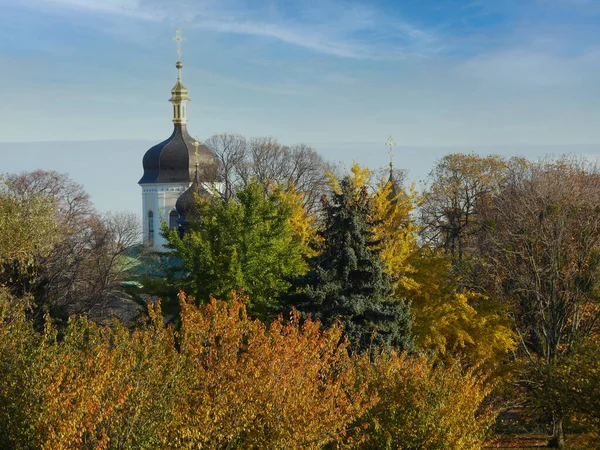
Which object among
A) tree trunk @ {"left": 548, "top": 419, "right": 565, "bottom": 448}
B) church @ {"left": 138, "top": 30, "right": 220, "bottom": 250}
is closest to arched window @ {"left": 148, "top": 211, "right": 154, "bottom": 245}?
church @ {"left": 138, "top": 30, "right": 220, "bottom": 250}

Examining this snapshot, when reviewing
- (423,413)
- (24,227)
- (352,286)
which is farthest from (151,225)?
(423,413)

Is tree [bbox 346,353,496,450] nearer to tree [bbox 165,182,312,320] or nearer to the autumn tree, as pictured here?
the autumn tree

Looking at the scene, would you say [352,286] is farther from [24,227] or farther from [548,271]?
[24,227]

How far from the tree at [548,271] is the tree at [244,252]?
7.19m

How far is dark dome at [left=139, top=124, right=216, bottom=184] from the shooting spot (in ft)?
255

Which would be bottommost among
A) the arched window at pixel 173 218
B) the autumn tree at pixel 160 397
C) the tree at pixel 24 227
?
the arched window at pixel 173 218

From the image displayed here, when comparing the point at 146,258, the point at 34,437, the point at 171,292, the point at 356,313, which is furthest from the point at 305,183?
the point at 34,437

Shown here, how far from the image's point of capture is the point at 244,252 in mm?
30266

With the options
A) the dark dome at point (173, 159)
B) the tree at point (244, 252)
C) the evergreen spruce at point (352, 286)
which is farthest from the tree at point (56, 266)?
the dark dome at point (173, 159)

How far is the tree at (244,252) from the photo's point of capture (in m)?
29.5

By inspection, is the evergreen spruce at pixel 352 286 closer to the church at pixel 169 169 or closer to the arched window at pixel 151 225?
the church at pixel 169 169

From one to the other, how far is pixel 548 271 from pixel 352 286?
28.4 ft

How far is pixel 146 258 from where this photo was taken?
60.9 metres

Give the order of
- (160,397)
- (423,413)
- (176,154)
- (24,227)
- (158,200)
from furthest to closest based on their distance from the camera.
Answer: (158,200) → (176,154) → (24,227) → (423,413) → (160,397)
